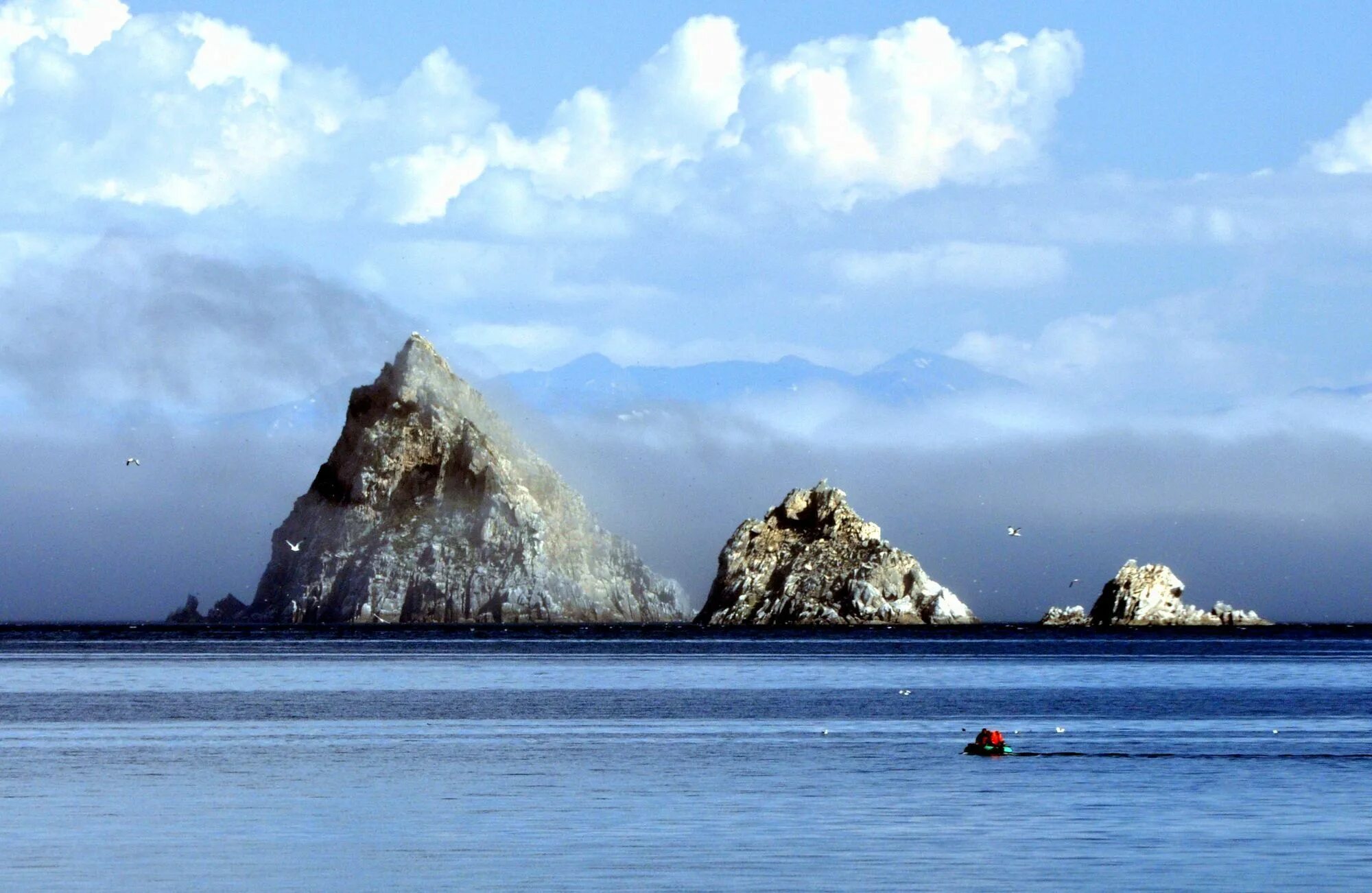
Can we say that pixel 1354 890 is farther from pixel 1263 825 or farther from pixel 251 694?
pixel 251 694

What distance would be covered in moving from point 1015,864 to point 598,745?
4412cm

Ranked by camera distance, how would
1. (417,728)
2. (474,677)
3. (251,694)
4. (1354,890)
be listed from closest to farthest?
(1354,890), (417,728), (251,694), (474,677)

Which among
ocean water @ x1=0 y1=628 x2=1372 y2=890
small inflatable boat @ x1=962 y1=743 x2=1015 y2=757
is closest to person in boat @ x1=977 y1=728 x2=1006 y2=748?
small inflatable boat @ x1=962 y1=743 x2=1015 y2=757

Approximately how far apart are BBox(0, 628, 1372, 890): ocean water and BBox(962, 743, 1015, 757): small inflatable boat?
2.77ft

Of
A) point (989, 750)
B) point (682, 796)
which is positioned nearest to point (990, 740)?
point (989, 750)

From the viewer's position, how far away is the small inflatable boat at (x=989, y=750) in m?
83.3

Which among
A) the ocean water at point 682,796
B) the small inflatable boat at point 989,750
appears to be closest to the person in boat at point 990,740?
the small inflatable boat at point 989,750

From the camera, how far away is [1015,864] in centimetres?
4888

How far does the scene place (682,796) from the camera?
2613 inches

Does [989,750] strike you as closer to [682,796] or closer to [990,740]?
[990,740]

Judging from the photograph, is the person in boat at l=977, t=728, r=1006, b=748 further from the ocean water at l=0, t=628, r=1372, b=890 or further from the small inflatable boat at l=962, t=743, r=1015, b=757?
the ocean water at l=0, t=628, r=1372, b=890

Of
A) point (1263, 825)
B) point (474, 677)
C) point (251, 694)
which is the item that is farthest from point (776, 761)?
point (474, 677)

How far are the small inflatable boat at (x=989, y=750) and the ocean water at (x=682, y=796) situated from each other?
33.2 inches

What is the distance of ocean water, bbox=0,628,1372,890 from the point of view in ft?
158
